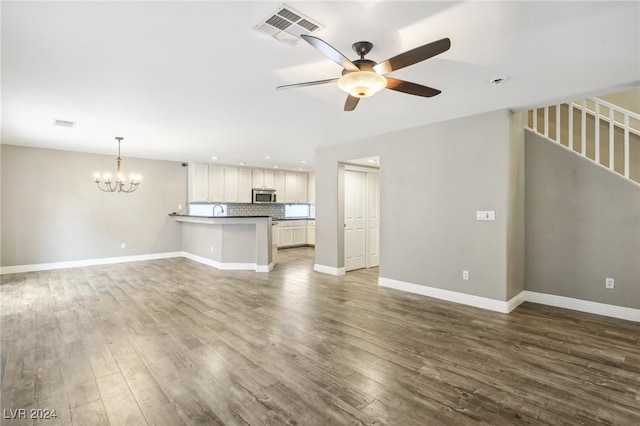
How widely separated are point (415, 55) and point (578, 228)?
11.7ft

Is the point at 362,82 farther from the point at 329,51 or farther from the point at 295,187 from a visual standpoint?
the point at 295,187

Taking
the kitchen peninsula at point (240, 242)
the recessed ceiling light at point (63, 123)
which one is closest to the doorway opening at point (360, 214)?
the kitchen peninsula at point (240, 242)

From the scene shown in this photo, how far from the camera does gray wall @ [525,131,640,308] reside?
3590 mm

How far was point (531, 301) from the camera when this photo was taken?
419cm

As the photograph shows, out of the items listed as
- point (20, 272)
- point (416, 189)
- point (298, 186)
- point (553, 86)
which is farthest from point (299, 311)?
point (298, 186)

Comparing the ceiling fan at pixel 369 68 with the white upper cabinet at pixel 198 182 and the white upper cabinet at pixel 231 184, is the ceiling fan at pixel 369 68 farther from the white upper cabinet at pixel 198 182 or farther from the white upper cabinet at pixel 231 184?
the white upper cabinet at pixel 231 184

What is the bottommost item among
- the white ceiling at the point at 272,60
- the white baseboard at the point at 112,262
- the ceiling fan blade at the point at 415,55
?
the white baseboard at the point at 112,262

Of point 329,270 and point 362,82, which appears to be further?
point 329,270

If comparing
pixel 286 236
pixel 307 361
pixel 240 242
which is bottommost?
pixel 307 361

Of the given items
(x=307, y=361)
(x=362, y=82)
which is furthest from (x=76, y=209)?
(x=362, y=82)

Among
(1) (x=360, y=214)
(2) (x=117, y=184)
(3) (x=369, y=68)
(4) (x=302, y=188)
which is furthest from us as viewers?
(4) (x=302, y=188)

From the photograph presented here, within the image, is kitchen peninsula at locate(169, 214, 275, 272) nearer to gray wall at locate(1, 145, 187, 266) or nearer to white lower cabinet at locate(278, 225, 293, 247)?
gray wall at locate(1, 145, 187, 266)

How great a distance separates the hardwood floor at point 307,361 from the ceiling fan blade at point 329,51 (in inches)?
88.9

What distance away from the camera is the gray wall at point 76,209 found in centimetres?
592
